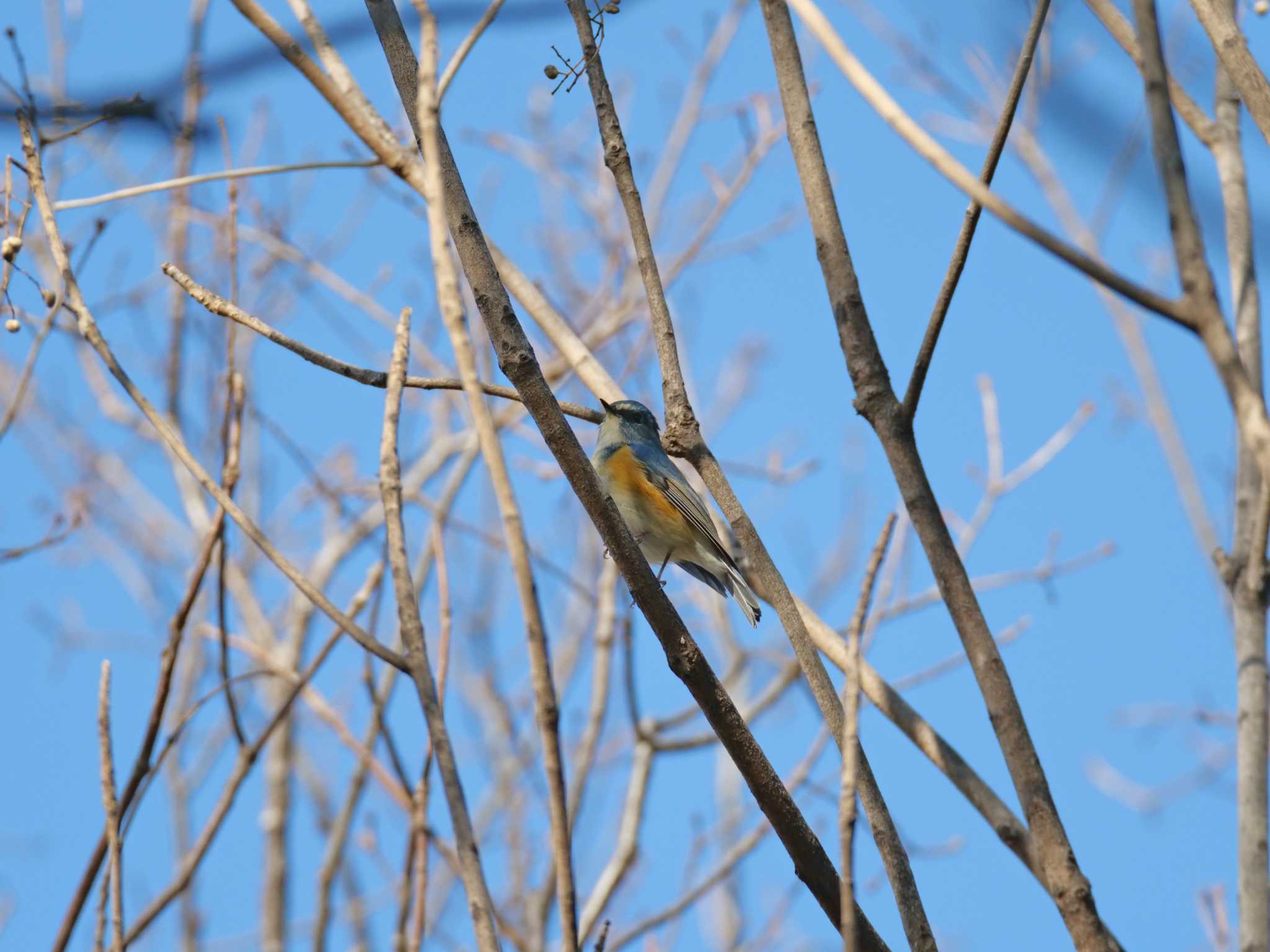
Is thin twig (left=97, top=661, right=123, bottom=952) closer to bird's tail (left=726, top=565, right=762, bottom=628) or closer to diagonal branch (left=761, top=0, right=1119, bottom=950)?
diagonal branch (left=761, top=0, right=1119, bottom=950)

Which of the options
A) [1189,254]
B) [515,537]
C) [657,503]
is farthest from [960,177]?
[657,503]

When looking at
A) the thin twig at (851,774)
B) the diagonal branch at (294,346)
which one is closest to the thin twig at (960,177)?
the thin twig at (851,774)

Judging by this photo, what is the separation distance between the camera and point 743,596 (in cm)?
487

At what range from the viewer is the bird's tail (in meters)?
4.75

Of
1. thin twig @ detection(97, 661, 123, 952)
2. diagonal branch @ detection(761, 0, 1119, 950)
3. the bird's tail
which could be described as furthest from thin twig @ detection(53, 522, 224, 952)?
the bird's tail

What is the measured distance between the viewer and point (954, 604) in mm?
2092

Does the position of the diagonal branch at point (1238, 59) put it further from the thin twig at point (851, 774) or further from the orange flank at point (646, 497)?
the orange flank at point (646, 497)

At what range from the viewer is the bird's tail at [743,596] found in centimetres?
475

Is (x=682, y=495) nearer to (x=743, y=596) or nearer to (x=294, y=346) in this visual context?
(x=743, y=596)

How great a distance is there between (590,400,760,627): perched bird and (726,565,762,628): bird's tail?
13 centimetres

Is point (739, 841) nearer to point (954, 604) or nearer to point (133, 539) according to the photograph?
point (954, 604)

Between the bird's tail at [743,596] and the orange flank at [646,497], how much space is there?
0.37 metres

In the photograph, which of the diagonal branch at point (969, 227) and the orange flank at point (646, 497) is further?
the orange flank at point (646, 497)

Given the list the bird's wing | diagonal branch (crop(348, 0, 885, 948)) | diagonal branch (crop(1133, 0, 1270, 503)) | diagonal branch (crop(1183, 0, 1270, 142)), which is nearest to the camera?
diagonal branch (crop(1133, 0, 1270, 503))
